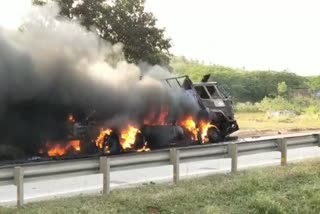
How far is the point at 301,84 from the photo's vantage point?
7456 cm

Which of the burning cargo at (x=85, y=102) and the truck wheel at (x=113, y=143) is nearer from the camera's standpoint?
the burning cargo at (x=85, y=102)

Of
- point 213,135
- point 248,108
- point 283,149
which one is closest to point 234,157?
point 283,149

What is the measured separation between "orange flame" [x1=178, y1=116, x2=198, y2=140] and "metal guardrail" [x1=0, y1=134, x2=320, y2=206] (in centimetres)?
682

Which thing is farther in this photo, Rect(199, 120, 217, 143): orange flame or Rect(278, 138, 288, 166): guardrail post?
Rect(199, 120, 217, 143): orange flame

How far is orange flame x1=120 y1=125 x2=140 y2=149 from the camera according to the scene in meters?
18.3

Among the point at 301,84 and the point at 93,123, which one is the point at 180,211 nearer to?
the point at 93,123

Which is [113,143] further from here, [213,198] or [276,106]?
[276,106]

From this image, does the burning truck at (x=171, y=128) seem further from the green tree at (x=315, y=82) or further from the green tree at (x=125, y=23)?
the green tree at (x=315, y=82)

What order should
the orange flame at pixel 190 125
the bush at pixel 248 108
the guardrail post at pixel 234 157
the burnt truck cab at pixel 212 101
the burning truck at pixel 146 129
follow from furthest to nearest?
1. the bush at pixel 248 108
2. the burnt truck cab at pixel 212 101
3. the orange flame at pixel 190 125
4. the burning truck at pixel 146 129
5. the guardrail post at pixel 234 157

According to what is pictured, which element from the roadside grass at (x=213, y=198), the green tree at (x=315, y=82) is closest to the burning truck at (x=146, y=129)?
the roadside grass at (x=213, y=198)

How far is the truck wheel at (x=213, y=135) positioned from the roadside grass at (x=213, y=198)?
9.36 metres

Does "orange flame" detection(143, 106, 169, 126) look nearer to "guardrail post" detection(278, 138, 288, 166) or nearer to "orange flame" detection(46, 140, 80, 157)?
Result: "orange flame" detection(46, 140, 80, 157)

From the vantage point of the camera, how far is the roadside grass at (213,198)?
8.00m

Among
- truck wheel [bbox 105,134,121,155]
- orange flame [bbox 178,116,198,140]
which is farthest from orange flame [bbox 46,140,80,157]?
orange flame [bbox 178,116,198,140]
